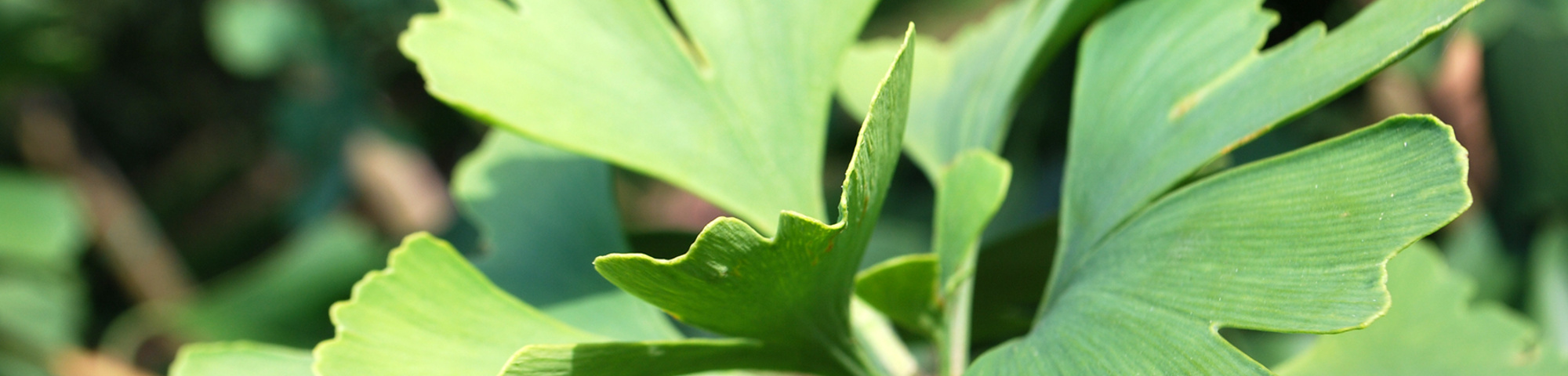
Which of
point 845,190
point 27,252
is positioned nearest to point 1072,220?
point 845,190

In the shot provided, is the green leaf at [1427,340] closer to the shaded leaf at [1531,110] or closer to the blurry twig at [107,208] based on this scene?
the shaded leaf at [1531,110]

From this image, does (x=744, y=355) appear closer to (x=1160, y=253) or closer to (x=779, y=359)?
(x=779, y=359)

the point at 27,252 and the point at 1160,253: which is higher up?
the point at 1160,253

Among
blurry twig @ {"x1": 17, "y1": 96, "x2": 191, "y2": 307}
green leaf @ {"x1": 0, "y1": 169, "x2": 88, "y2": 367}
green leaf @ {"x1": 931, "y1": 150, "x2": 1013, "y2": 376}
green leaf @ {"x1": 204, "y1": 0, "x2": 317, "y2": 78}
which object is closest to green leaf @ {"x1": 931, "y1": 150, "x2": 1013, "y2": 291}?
green leaf @ {"x1": 931, "y1": 150, "x2": 1013, "y2": 376}

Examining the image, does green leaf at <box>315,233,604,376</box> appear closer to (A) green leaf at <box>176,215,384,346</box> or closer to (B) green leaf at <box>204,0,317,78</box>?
(A) green leaf at <box>176,215,384,346</box>

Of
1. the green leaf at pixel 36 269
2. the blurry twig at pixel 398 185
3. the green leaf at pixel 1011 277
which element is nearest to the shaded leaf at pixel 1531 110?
the green leaf at pixel 1011 277
